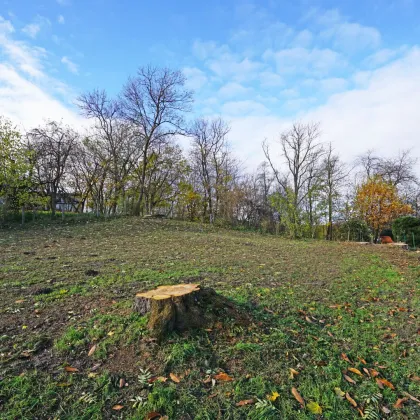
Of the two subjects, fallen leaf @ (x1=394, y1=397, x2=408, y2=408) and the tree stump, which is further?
the tree stump

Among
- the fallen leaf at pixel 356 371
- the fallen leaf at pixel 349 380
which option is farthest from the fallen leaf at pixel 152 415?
Answer: the fallen leaf at pixel 356 371

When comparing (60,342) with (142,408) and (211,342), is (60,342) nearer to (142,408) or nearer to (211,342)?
(142,408)

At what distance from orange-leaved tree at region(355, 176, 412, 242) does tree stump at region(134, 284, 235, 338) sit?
18786mm

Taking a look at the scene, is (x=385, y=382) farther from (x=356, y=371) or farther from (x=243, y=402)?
(x=243, y=402)

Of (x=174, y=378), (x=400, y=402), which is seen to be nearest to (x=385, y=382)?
(x=400, y=402)

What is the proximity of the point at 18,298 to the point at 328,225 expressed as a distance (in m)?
21.5

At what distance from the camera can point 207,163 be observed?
23.7 meters

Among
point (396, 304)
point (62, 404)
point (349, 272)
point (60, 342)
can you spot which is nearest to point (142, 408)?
point (62, 404)

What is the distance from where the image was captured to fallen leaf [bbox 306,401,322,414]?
6.94 ft

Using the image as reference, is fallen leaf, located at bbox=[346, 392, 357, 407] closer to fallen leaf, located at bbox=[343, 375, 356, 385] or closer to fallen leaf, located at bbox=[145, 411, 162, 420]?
fallen leaf, located at bbox=[343, 375, 356, 385]

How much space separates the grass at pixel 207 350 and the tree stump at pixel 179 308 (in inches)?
4.5

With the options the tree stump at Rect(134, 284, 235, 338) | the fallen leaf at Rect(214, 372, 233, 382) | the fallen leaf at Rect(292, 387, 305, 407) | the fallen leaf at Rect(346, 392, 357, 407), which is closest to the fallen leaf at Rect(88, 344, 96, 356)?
the tree stump at Rect(134, 284, 235, 338)

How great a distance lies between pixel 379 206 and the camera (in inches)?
734

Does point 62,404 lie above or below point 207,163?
below
